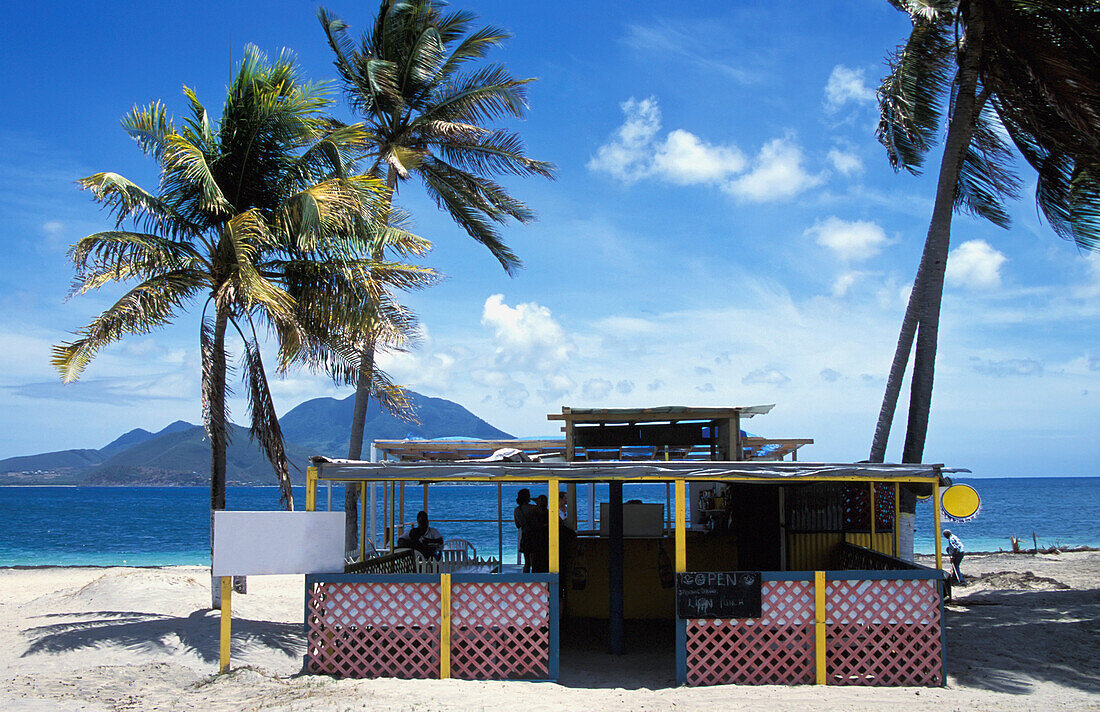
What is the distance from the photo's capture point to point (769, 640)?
9.16 meters

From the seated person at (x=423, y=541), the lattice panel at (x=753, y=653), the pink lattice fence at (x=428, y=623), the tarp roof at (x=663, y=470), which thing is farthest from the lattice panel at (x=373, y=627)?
the seated person at (x=423, y=541)

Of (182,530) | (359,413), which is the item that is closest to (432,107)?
(359,413)

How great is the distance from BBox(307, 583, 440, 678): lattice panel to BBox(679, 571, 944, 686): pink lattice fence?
278cm

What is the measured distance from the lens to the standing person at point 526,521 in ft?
38.2

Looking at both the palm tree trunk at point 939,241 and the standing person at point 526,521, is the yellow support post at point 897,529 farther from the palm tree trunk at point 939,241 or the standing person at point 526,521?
the standing person at point 526,521

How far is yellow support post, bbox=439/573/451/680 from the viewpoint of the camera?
30.0ft

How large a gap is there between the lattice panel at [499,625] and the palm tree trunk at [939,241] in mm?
7025

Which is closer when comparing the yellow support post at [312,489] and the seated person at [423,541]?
the yellow support post at [312,489]

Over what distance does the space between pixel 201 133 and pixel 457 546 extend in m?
7.97

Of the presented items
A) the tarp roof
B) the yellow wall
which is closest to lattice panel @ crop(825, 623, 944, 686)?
the tarp roof

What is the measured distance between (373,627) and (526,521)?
3016 mm

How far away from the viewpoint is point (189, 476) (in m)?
181

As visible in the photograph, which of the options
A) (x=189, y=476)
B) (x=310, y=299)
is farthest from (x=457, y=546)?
(x=189, y=476)

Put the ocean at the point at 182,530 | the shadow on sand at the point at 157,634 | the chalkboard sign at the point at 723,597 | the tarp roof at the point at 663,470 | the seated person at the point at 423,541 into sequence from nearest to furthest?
the tarp roof at the point at 663,470
the chalkboard sign at the point at 723,597
the shadow on sand at the point at 157,634
the seated person at the point at 423,541
the ocean at the point at 182,530
